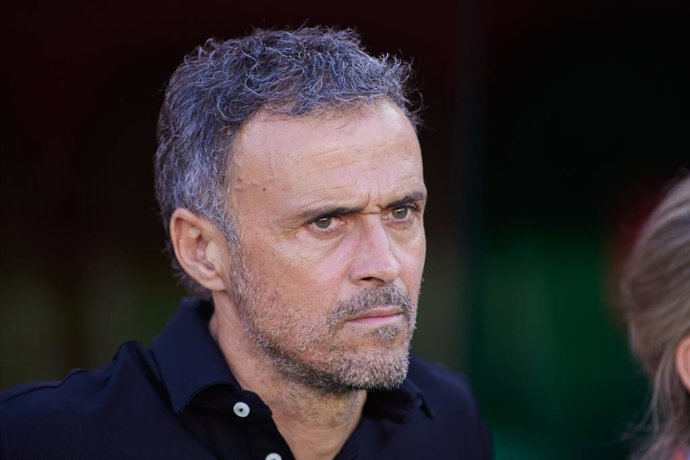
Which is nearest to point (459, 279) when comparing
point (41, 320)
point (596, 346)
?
point (596, 346)

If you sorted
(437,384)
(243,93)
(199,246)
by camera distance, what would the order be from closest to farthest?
(243,93) → (199,246) → (437,384)

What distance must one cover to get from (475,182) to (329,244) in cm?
211

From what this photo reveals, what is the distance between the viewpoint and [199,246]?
2.21 metres

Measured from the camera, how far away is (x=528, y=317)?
4141mm

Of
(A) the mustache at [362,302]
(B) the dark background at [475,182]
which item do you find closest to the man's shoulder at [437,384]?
(A) the mustache at [362,302]

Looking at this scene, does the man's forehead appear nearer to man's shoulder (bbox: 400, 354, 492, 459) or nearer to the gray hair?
the gray hair

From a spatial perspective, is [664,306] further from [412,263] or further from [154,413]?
[154,413]

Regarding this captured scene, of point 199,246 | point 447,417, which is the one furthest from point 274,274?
point 447,417

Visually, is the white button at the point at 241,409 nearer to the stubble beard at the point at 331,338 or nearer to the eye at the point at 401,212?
the stubble beard at the point at 331,338

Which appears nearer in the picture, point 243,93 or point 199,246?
point 243,93

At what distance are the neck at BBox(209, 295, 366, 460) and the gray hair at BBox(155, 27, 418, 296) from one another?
0.84 feet

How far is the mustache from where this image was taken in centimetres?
198

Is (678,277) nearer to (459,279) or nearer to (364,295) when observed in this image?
(364,295)

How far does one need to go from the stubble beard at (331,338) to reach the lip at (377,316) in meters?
0.01
